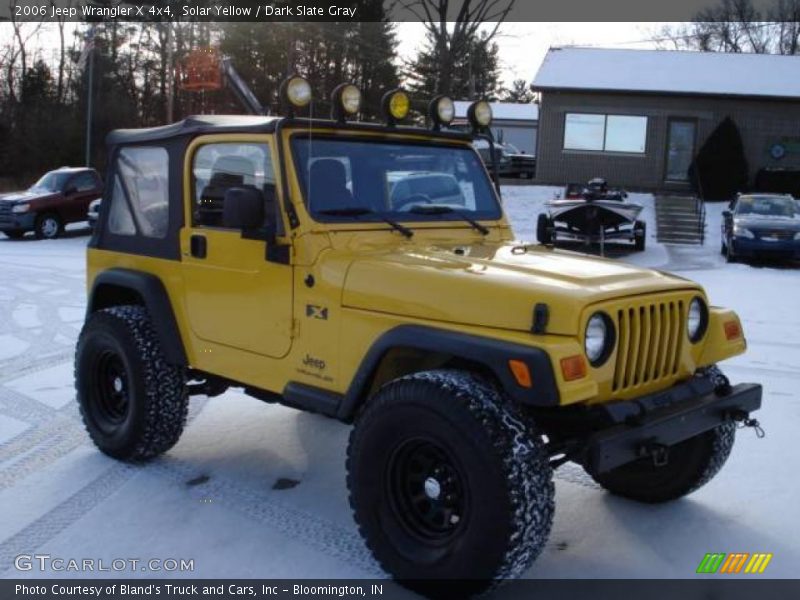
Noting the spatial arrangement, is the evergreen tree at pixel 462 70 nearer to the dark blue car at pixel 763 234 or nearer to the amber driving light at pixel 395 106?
the dark blue car at pixel 763 234

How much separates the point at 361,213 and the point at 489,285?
1065 mm

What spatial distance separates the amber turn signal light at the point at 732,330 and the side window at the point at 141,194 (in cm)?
311

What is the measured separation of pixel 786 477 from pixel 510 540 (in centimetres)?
253

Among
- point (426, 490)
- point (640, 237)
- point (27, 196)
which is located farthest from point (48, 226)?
point (426, 490)

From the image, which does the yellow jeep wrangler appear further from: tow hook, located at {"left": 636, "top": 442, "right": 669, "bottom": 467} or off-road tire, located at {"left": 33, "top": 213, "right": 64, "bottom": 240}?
off-road tire, located at {"left": 33, "top": 213, "right": 64, "bottom": 240}

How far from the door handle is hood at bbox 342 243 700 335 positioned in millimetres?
1099

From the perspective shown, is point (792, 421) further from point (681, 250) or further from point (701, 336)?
point (681, 250)

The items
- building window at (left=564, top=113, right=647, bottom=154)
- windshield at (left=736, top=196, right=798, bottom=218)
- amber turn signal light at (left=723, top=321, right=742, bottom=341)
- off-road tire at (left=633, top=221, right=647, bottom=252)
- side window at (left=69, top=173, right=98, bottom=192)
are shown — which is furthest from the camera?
building window at (left=564, top=113, right=647, bottom=154)

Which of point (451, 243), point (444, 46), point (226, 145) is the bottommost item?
point (451, 243)

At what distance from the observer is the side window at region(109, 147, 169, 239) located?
493 centimetres

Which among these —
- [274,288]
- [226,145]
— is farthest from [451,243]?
[226,145]

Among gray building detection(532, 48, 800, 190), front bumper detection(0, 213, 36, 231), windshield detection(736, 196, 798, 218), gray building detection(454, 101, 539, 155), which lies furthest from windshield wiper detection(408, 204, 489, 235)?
gray building detection(454, 101, 539, 155)

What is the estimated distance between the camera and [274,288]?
→ 4.18 metres

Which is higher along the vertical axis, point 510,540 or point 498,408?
point 498,408
